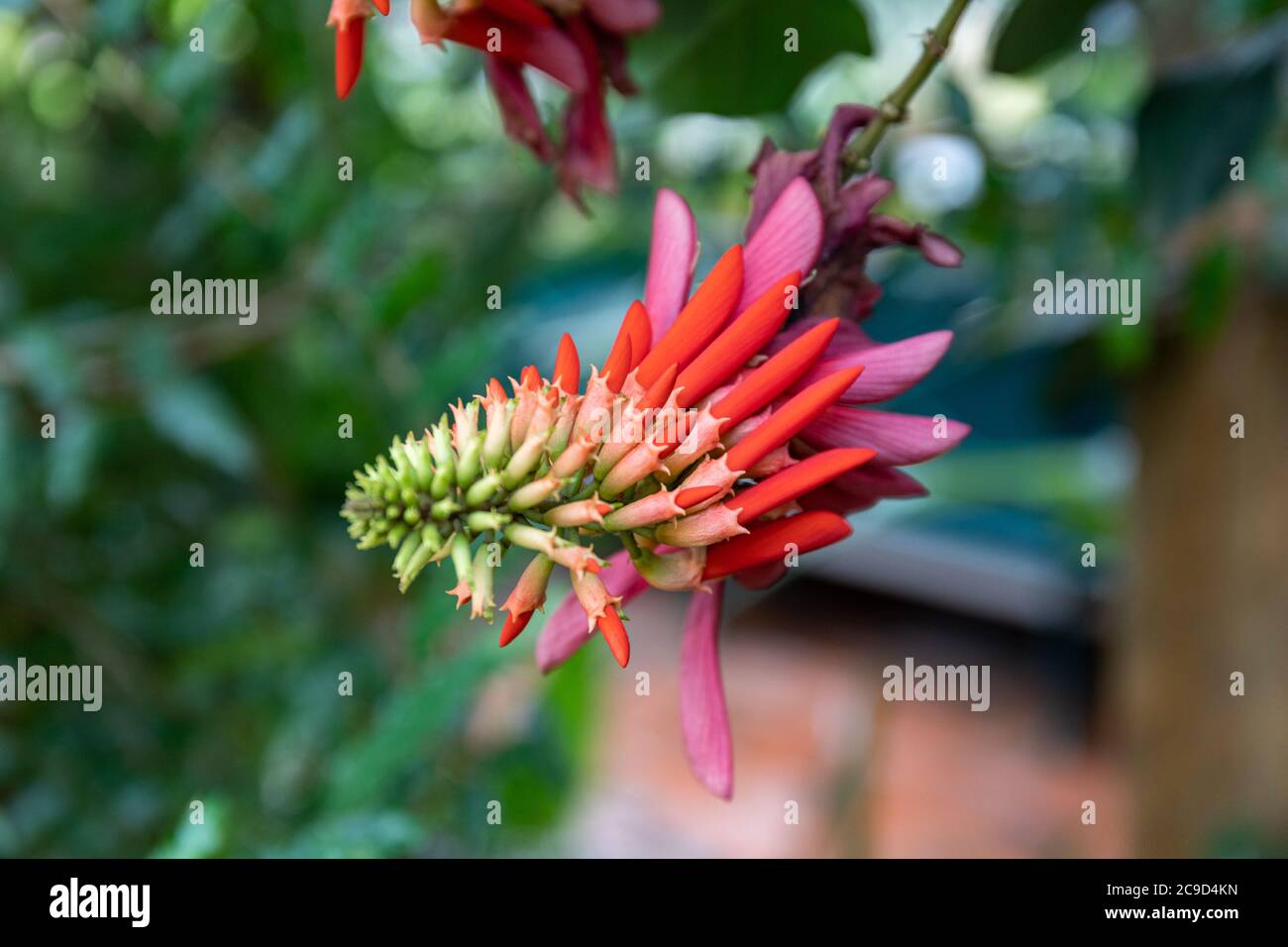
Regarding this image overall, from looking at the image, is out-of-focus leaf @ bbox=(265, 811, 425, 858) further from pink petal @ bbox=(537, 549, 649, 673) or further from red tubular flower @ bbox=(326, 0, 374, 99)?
red tubular flower @ bbox=(326, 0, 374, 99)

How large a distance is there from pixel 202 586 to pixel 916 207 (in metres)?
0.92

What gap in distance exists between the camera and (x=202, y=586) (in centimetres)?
131

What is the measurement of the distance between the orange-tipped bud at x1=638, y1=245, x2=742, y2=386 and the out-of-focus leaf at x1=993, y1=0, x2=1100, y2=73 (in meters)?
0.30

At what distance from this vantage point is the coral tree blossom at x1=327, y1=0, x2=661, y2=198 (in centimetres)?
35

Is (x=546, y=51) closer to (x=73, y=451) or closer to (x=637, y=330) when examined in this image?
(x=637, y=330)

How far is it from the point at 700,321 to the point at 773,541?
7cm

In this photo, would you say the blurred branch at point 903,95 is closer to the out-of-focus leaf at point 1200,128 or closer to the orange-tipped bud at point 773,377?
the orange-tipped bud at point 773,377

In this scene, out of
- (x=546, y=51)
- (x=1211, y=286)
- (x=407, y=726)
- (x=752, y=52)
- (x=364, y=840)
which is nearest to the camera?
(x=546, y=51)

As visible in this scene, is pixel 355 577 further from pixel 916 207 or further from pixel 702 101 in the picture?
pixel 702 101

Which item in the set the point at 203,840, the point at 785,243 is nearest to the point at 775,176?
the point at 785,243

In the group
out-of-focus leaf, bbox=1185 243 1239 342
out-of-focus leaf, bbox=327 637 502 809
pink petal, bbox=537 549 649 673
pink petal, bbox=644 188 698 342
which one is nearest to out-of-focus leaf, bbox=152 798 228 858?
out-of-focus leaf, bbox=327 637 502 809

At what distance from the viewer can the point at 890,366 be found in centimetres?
34
